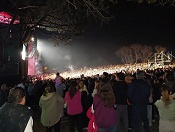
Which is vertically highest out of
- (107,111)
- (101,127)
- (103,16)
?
(103,16)

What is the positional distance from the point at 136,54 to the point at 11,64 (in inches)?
2561

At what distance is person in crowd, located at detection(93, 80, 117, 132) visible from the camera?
17.5ft

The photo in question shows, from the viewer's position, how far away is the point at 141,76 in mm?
7070

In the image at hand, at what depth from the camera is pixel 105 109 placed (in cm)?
538

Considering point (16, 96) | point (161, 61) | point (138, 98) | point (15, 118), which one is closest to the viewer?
point (15, 118)

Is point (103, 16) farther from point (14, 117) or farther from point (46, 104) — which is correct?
point (14, 117)

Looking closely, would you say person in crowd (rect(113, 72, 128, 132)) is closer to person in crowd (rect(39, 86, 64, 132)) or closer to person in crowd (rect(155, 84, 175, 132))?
→ person in crowd (rect(39, 86, 64, 132))

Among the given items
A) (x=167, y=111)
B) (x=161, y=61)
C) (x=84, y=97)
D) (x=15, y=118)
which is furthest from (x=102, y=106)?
(x=161, y=61)

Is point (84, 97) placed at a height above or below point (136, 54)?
below

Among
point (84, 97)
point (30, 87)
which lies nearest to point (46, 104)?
point (84, 97)

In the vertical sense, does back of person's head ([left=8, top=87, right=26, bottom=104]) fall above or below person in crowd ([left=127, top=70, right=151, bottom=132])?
above

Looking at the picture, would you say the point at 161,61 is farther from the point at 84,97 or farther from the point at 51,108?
the point at 51,108

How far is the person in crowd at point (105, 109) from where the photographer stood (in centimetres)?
533

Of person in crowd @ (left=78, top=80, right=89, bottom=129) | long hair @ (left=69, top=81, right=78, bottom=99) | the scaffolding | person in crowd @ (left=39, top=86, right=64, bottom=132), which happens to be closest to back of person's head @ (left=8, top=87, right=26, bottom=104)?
person in crowd @ (left=39, top=86, right=64, bottom=132)
